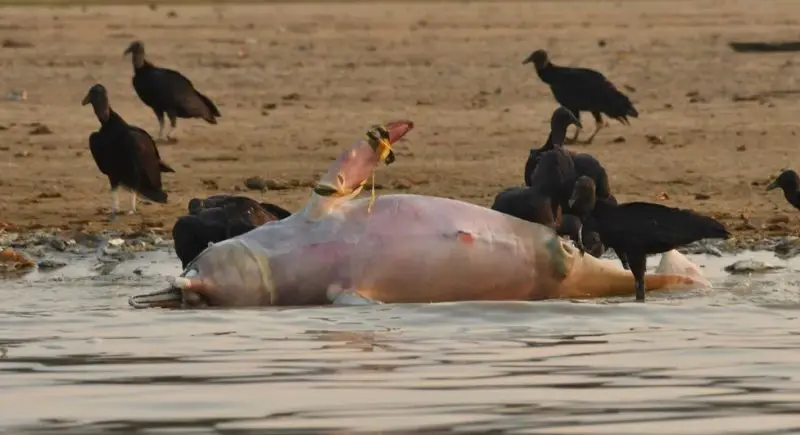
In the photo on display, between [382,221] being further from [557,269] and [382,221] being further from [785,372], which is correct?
[785,372]

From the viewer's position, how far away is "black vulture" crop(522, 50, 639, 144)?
15891mm

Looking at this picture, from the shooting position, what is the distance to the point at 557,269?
8.52 m

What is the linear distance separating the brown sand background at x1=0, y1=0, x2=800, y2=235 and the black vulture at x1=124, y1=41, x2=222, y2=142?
24cm

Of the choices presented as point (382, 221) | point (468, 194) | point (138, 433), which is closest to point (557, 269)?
point (382, 221)

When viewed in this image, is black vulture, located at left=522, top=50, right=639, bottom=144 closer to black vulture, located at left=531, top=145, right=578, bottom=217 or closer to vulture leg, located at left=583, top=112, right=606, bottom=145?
vulture leg, located at left=583, top=112, right=606, bottom=145

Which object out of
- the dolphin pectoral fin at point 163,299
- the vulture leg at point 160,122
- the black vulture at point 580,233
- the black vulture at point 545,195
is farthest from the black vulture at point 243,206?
the vulture leg at point 160,122

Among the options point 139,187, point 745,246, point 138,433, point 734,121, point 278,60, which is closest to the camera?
point 138,433

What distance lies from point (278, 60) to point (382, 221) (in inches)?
598

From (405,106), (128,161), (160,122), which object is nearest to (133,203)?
(128,161)

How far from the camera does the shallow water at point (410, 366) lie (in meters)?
5.79

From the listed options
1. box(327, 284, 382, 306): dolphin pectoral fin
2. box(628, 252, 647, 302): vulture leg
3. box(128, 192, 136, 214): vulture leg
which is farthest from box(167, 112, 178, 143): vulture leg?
box(327, 284, 382, 306): dolphin pectoral fin

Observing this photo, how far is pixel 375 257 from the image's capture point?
8.26 m

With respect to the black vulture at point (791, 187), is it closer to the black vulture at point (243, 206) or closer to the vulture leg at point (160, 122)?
the black vulture at point (243, 206)

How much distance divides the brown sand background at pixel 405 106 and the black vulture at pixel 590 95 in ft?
0.70
